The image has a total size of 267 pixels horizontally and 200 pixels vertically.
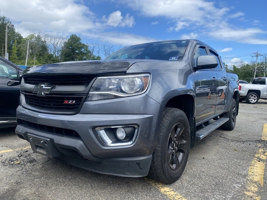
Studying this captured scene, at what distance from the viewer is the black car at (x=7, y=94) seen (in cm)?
365

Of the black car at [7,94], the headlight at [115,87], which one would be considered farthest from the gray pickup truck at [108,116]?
the black car at [7,94]

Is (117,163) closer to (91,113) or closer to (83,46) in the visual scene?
(91,113)

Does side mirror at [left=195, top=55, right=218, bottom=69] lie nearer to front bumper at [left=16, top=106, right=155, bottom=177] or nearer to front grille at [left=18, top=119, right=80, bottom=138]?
front bumper at [left=16, top=106, right=155, bottom=177]

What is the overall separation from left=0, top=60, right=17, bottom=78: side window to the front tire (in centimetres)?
309

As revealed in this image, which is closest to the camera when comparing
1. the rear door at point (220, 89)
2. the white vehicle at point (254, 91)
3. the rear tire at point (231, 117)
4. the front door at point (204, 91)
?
the front door at point (204, 91)

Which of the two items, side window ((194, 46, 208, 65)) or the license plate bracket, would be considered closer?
the license plate bracket

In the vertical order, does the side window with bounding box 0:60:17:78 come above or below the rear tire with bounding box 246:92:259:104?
above

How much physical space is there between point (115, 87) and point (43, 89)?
77 cm

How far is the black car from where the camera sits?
12.0 feet

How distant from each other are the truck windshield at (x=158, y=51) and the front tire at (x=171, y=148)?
91 cm

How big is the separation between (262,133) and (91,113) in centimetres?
470

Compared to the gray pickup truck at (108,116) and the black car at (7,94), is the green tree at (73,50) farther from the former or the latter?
the gray pickup truck at (108,116)

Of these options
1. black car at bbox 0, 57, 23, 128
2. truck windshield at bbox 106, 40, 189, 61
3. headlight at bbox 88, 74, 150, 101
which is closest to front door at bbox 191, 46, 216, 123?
truck windshield at bbox 106, 40, 189, 61

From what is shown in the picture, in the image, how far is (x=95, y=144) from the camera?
171cm
